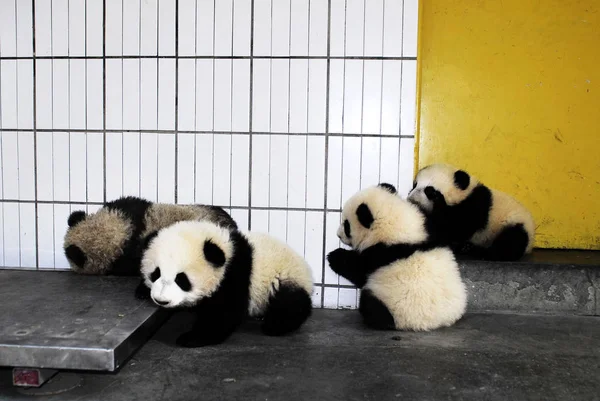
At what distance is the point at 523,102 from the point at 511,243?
4.53ft

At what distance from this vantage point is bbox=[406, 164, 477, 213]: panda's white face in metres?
4.45

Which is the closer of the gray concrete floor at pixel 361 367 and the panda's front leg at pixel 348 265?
the gray concrete floor at pixel 361 367

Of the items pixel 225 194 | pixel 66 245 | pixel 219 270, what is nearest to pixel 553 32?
pixel 225 194

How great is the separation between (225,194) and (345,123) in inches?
45.6

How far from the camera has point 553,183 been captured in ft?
16.4

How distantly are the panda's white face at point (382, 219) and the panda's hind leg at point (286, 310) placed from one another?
0.62m

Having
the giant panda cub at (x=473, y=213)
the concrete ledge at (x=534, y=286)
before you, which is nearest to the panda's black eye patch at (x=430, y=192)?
the giant panda cub at (x=473, y=213)

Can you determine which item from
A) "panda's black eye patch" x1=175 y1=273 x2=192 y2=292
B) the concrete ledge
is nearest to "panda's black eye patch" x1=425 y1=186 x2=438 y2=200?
the concrete ledge

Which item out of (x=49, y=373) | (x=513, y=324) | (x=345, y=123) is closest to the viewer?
(x=49, y=373)

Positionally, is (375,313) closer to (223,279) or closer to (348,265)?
(348,265)

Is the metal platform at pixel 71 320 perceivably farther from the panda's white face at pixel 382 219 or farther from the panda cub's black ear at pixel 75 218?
the panda's white face at pixel 382 219

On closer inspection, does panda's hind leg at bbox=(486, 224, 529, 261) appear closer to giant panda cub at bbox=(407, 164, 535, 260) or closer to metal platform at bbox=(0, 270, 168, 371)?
giant panda cub at bbox=(407, 164, 535, 260)

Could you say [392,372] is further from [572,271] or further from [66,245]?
[66,245]

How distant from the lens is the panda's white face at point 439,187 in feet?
14.6
